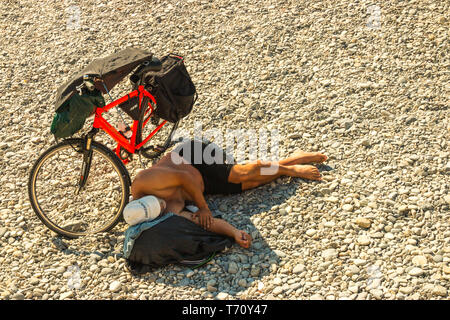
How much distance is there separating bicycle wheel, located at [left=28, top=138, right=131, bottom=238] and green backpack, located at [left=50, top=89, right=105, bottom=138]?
20 cm

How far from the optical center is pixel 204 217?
4.95m

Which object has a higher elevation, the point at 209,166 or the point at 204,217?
the point at 209,166

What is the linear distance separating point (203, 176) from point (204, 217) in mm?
572

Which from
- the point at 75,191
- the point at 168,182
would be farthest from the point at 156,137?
the point at 168,182

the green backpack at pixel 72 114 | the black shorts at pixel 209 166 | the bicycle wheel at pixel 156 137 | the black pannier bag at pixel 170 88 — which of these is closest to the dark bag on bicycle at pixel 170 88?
the black pannier bag at pixel 170 88

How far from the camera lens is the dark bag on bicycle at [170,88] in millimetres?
5246

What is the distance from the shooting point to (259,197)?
5.42m

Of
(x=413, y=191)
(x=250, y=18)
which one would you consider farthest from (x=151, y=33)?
(x=413, y=191)

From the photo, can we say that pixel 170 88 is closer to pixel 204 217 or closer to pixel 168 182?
pixel 168 182

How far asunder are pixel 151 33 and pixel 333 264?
5340mm

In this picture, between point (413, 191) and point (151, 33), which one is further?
point (151, 33)

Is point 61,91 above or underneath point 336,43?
above

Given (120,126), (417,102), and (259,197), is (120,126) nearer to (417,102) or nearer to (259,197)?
(259,197)

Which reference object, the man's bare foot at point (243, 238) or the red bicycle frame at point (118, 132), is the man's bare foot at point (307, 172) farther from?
the red bicycle frame at point (118, 132)
